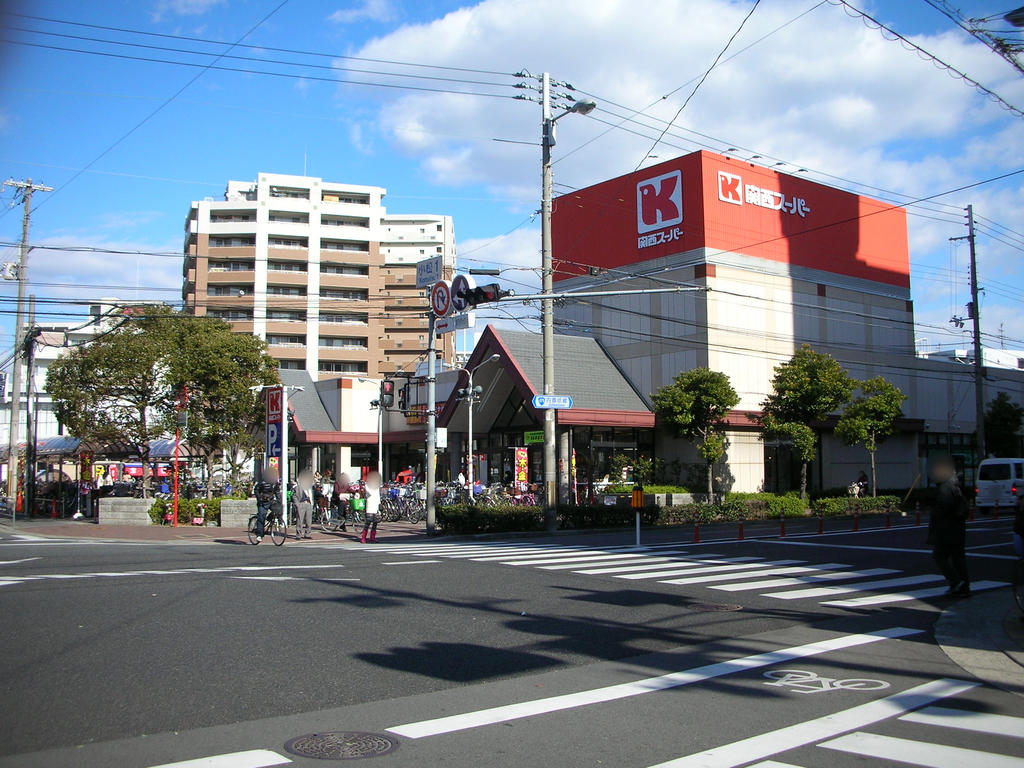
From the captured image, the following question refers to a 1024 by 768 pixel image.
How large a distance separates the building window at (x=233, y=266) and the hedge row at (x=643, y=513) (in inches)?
2204

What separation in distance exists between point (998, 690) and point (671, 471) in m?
27.3

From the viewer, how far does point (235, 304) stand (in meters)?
72.8

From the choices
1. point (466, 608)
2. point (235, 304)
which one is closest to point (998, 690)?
point (466, 608)

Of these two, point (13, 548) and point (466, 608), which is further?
point (13, 548)

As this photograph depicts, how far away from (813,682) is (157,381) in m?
31.5

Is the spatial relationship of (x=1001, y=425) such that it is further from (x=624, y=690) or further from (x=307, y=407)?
(x=624, y=690)

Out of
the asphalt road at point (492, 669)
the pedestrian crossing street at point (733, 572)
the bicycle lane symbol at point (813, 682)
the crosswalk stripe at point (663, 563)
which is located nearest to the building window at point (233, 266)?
the pedestrian crossing street at point (733, 572)

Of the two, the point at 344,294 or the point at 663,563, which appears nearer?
the point at 663,563

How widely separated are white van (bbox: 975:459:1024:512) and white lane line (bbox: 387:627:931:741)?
2736cm

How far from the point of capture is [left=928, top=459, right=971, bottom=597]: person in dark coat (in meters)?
11.5

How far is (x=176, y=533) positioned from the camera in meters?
25.2

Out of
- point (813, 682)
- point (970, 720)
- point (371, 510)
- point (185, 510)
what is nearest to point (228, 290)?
point (185, 510)

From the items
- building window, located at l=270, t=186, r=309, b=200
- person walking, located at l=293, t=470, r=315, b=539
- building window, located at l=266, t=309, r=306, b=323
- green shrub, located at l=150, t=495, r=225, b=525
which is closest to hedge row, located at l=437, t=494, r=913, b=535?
person walking, located at l=293, t=470, r=315, b=539

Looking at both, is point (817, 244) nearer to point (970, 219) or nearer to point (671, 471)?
point (970, 219)
